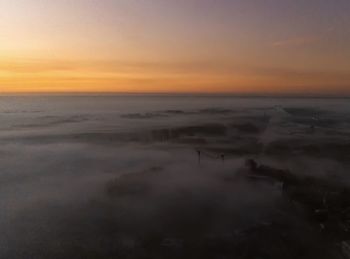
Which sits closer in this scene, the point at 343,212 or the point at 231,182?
the point at 343,212

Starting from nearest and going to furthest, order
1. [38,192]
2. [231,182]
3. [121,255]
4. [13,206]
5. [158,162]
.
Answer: [121,255] < [13,206] < [38,192] < [231,182] < [158,162]

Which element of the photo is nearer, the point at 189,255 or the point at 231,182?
the point at 189,255

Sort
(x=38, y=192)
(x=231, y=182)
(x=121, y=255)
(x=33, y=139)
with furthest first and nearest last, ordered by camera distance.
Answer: (x=33, y=139) < (x=231, y=182) < (x=38, y=192) < (x=121, y=255)

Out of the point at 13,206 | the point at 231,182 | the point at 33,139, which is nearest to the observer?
the point at 13,206

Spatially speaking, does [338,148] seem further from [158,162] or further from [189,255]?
[189,255]

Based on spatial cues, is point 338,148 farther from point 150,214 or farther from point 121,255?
point 121,255

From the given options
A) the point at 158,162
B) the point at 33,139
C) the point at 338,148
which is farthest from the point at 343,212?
the point at 33,139

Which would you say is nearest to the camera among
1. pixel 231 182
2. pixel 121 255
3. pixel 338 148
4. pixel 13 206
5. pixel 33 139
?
pixel 121 255

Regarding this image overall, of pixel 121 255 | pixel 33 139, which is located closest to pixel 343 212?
pixel 121 255
